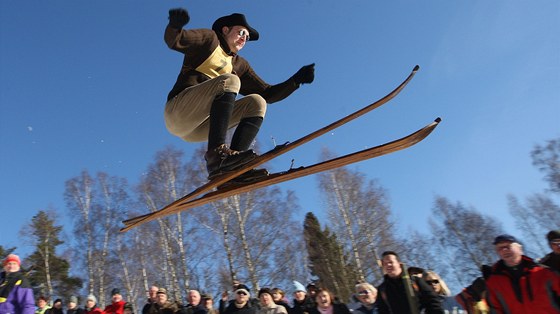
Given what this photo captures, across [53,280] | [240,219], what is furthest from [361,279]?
[53,280]

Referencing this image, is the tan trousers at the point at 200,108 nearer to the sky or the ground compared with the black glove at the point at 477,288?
nearer to the sky

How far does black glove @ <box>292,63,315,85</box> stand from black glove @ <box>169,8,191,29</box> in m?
1.55

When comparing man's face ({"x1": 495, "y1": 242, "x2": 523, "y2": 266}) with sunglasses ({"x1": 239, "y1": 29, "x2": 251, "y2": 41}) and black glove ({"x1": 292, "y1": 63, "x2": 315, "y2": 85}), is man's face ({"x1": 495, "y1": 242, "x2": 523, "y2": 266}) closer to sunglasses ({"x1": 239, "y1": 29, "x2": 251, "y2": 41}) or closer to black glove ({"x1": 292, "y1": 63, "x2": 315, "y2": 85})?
black glove ({"x1": 292, "y1": 63, "x2": 315, "y2": 85})

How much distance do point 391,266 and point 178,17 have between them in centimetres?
262

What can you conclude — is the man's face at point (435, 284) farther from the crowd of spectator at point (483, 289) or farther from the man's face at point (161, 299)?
the man's face at point (161, 299)

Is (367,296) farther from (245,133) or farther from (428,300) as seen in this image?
(245,133)

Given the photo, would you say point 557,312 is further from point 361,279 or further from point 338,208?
point 338,208

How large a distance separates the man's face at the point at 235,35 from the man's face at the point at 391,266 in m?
2.30

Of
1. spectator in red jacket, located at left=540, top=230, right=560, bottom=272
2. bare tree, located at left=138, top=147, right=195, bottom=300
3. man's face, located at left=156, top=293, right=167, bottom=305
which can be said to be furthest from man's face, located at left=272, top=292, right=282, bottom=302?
bare tree, located at left=138, top=147, right=195, bottom=300

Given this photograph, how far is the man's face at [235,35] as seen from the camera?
3.46 metres

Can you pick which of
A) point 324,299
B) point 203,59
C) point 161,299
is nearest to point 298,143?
point 203,59

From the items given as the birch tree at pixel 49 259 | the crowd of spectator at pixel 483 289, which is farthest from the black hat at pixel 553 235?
the birch tree at pixel 49 259

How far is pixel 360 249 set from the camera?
1680 cm

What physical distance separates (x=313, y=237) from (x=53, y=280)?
15.1 metres
